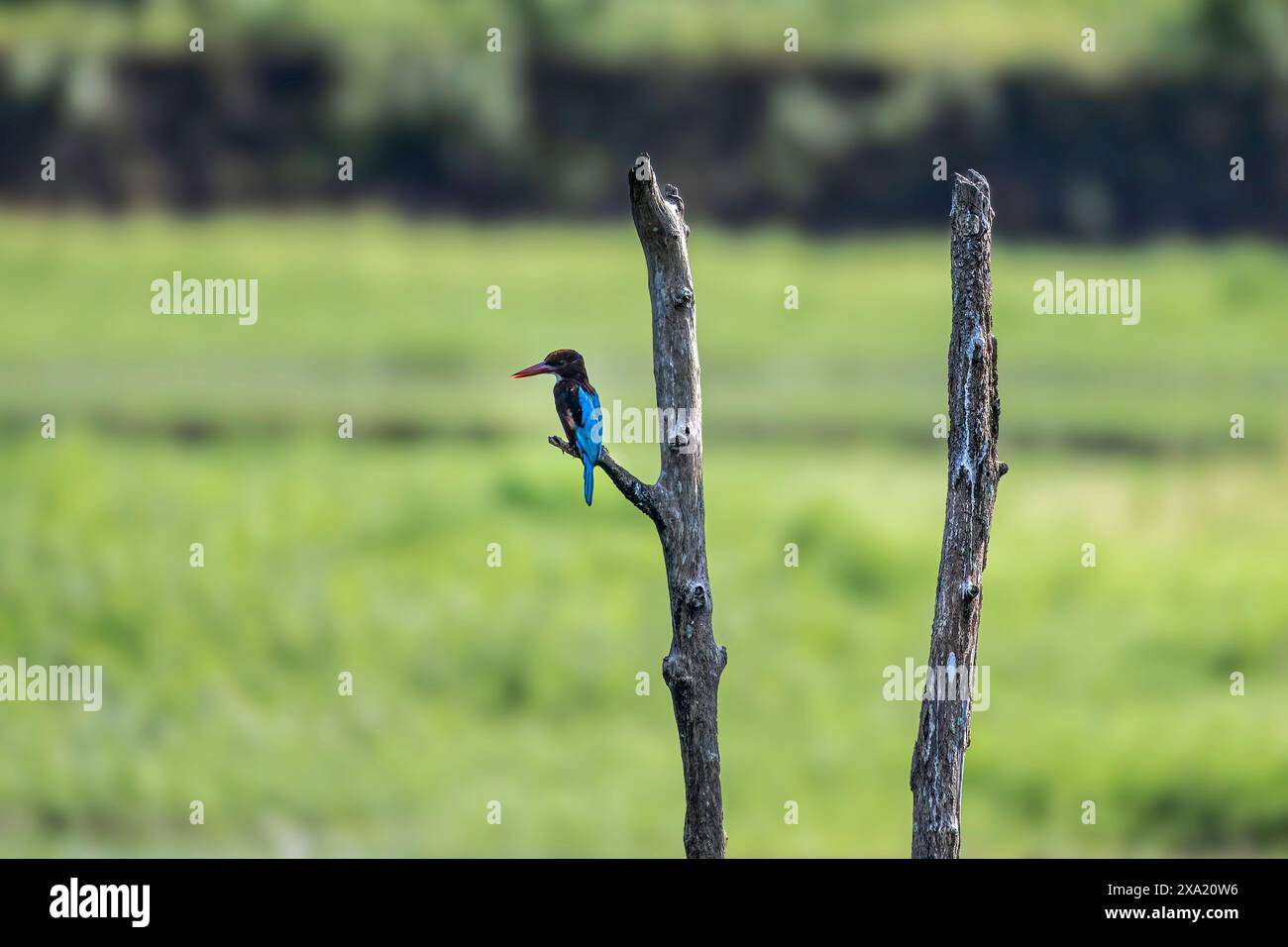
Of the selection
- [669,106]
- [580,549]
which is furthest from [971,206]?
[669,106]

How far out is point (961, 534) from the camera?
30.1ft

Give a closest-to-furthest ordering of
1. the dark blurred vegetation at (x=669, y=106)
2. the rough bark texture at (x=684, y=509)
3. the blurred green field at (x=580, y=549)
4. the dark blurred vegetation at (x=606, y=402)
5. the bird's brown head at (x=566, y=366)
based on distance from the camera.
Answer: the rough bark texture at (x=684, y=509) → the bird's brown head at (x=566, y=366) → the blurred green field at (x=580, y=549) → the dark blurred vegetation at (x=606, y=402) → the dark blurred vegetation at (x=669, y=106)

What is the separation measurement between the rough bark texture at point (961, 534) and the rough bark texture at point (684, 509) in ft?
4.10

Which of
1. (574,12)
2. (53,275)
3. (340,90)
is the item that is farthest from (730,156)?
(53,275)

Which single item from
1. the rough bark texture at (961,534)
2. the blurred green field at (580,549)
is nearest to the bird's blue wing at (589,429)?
the rough bark texture at (961,534)

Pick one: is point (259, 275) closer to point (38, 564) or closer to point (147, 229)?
point (147, 229)

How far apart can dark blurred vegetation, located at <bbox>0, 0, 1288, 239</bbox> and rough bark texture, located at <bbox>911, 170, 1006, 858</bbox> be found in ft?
108

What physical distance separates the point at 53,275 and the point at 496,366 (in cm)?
1122

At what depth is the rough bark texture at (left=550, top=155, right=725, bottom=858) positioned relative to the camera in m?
8.89

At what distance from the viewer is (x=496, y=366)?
36.4 metres

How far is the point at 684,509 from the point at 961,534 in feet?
5.40

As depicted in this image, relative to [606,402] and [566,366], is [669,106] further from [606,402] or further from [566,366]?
[566,366]

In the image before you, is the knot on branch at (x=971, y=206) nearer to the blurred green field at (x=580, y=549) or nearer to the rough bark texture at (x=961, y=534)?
the rough bark texture at (x=961, y=534)

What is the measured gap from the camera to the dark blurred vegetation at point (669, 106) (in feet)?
140
